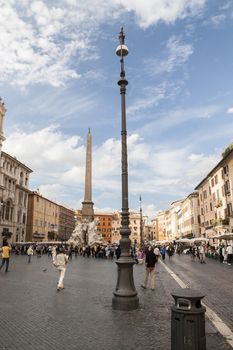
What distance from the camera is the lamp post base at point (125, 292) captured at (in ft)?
26.6

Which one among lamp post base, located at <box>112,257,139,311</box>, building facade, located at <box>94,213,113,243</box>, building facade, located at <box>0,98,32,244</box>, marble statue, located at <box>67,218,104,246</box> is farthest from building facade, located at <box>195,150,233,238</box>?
building facade, located at <box>94,213,113,243</box>

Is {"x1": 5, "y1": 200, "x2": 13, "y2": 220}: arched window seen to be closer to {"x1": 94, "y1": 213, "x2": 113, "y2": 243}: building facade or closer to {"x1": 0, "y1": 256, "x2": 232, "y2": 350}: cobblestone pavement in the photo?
{"x1": 0, "y1": 256, "x2": 232, "y2": 350}: cobblestone pavement

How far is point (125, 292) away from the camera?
8266 mm

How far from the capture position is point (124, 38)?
10180 millimetres

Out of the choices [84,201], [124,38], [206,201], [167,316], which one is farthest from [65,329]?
[206,201]

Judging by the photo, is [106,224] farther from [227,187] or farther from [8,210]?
[227,187]

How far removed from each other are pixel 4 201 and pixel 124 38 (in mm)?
52230

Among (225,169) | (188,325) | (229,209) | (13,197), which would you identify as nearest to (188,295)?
(188,325)

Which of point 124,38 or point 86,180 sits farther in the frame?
point 86,180

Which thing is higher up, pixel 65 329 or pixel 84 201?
pixel 84 201

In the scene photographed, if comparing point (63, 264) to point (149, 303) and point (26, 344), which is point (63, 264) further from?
point (26, 344)

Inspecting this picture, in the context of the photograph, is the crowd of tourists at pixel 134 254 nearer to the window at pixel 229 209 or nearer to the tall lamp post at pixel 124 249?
the tall lamp post at pixel 124 249

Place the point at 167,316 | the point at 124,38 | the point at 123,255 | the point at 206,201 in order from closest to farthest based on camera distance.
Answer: the point at 167,316
the point at 123,255
the point at 124,38
the point at 206,201

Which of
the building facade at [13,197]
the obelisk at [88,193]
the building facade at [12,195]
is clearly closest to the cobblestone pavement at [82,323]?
the obelisk at [88,193]
